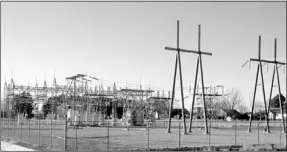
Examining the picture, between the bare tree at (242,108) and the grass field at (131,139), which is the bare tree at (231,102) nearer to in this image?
the bare tree at (242,108)

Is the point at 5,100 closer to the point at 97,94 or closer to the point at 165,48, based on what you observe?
the point at 97,94

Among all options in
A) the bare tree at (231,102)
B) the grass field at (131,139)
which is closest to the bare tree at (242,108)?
the bare tree at (231,102)

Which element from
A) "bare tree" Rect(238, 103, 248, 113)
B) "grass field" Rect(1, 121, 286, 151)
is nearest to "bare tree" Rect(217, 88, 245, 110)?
"bare tree" Rect(238, 103, 248, 113)

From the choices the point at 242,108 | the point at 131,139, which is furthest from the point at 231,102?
the point at 131,139

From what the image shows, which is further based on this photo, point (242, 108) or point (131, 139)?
point (242, 108)

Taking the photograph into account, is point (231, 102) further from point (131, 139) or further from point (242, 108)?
point (131, 139)

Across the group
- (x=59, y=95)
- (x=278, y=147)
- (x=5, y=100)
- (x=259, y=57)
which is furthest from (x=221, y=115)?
(x=278, y=147)

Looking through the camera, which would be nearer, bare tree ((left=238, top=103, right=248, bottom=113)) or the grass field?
the grass field

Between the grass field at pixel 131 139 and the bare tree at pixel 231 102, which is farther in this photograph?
the bare tree at pixel 231 102

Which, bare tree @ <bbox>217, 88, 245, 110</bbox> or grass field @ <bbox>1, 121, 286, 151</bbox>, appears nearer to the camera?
grass field @ <bbox>1, 121, 286, 151</bbox>

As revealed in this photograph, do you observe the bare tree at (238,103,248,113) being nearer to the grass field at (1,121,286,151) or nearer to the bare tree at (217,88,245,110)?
the bare tree at (217,88,245,110)

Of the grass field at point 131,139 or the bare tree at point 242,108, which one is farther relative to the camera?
the bare tree at point 242,108

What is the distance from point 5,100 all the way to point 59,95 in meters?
7.74

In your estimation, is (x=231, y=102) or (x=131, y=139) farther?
(x=231, y=102)
